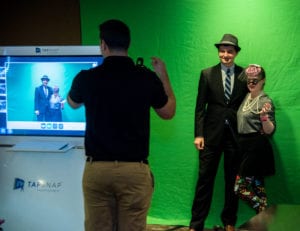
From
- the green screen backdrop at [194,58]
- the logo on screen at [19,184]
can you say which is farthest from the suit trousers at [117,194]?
the green screen backdrop at [194,58]

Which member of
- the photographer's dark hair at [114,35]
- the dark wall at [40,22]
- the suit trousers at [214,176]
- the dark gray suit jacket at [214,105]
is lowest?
the suit trousers at [214,176]

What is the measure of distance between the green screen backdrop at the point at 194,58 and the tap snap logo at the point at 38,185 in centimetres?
136

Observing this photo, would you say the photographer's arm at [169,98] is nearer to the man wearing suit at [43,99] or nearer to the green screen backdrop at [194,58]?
the man wearing suit at [43,99]

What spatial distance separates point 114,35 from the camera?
203 cm

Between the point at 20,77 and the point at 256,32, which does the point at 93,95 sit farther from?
the point at 256,32

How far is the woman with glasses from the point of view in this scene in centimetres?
321

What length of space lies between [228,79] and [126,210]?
5.56 ft

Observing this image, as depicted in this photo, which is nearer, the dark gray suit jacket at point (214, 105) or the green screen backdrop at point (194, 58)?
the dark gray suit jacket at point (214, 105)

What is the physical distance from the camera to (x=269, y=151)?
329cm

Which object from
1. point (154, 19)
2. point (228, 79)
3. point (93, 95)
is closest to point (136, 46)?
point (154, 19)

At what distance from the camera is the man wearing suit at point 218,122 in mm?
3377

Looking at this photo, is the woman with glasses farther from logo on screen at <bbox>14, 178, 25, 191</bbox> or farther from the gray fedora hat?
logo on screen at <bbox>14, 178, 25, 191</bbox>

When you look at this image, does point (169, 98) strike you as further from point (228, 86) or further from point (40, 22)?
point (40, 22)

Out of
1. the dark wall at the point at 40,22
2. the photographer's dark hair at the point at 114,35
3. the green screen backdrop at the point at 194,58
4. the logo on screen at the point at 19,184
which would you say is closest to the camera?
the photographer's dark hair at the point at 114,35
